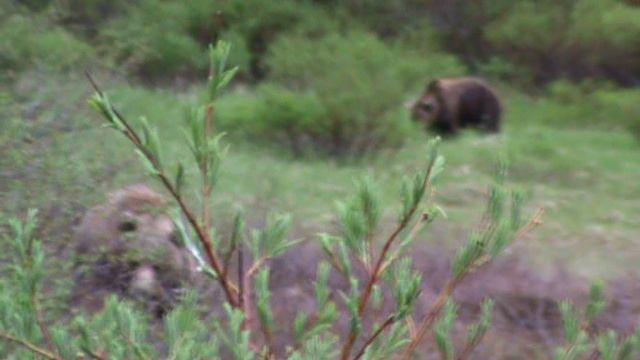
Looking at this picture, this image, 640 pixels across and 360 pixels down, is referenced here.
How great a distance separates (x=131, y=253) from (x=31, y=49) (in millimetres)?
2527

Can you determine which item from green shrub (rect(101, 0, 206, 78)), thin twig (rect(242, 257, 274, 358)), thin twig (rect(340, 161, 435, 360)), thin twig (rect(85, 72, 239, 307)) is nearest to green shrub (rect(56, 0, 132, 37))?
green shrub (rect(101, 0, 206, 78))

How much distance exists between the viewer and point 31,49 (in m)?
9.68

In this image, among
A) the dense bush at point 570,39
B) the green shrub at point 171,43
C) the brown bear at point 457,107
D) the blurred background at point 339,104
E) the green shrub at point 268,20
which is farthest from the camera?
the green shrub at point 268,20

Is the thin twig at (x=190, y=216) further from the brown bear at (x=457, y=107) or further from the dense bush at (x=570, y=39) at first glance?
the dense bush at (x=570, y=39)

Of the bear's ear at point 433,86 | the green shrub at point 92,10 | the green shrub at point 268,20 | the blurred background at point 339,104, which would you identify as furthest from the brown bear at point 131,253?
the green shrub at point 268,20

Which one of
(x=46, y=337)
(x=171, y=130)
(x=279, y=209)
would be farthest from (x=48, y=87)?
(x=46, y=337)

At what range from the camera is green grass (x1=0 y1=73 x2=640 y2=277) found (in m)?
7.72

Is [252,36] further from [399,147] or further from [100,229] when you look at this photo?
[100,229]

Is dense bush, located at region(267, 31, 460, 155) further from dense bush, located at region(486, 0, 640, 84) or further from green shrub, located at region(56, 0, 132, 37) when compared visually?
dense bush, located at region(486, 0, 640, 84)

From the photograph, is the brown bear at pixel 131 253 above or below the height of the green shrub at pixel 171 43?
above

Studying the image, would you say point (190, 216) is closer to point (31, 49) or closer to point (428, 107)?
point (31, 49)

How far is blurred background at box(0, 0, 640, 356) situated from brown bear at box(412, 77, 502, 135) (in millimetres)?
262

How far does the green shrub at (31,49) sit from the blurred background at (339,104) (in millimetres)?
15

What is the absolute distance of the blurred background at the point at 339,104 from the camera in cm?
841
